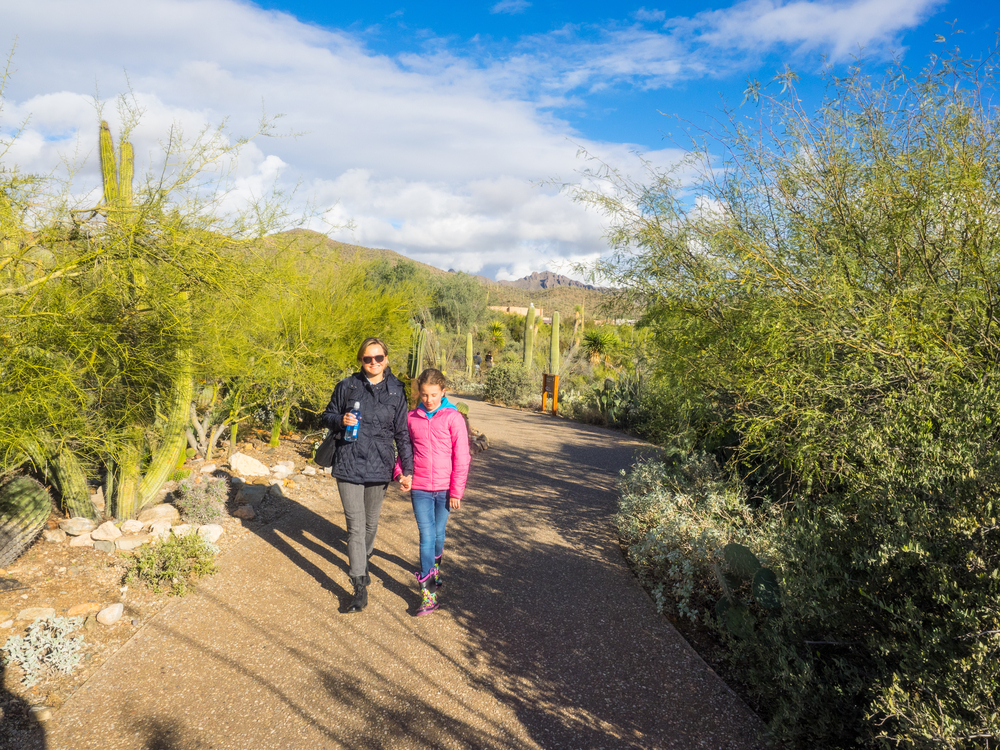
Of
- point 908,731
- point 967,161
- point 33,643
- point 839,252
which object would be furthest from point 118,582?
point 967,161

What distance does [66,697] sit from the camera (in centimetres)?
292

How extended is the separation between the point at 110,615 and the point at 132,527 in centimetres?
137

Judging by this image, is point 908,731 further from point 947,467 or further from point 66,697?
point 66,697

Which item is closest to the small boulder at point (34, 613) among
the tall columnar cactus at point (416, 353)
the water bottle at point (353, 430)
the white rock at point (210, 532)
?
the white rock at point (210, 532)

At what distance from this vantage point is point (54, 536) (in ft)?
14.8

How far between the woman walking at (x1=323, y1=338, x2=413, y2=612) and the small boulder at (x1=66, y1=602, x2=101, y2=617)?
1.54 m

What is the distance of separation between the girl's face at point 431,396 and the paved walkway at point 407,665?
53.6 inches

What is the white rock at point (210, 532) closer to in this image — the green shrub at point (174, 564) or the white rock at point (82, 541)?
the green shrub at point (174, 564)

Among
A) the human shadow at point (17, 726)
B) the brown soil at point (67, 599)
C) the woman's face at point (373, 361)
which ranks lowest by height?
the human shadow at point (17, 726)

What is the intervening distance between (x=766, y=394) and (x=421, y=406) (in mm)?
2321

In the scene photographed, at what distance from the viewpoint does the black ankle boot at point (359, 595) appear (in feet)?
12.8

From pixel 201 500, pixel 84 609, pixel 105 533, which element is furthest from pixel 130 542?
pixel 84 609

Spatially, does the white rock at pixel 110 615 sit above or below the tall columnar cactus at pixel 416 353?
below

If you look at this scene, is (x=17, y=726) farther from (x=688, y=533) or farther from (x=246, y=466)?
(x=246, y=466)
